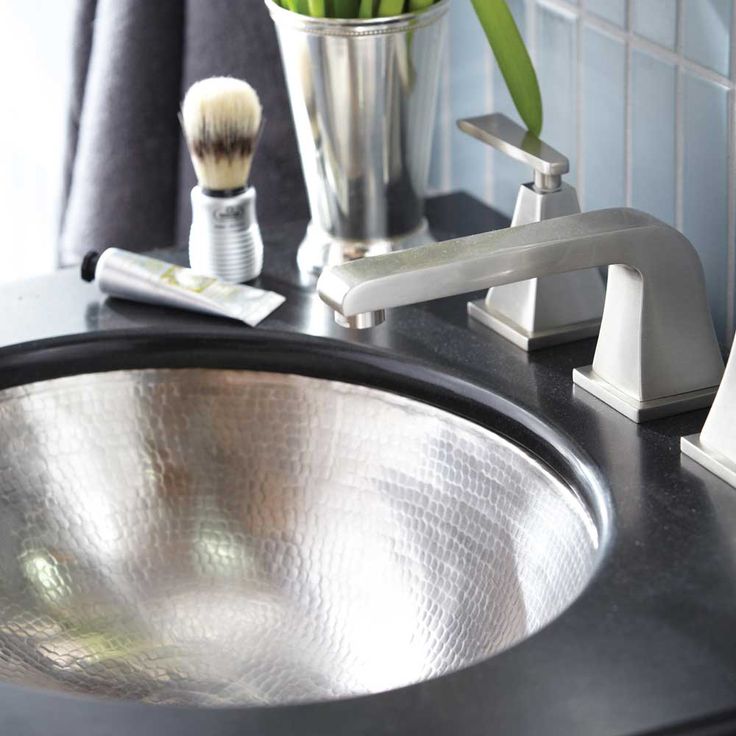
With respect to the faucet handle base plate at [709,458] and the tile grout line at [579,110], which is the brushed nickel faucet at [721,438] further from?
the tile grout line at [579,110]

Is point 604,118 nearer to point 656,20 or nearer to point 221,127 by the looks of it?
point 656,20

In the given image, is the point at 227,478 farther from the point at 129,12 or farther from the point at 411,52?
the point at 129,12

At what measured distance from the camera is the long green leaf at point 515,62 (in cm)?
77

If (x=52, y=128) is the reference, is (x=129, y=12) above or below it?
above

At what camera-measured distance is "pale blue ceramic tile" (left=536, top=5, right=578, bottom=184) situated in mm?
878

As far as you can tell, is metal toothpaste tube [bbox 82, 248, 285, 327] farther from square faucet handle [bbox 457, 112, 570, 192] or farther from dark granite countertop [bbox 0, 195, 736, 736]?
square faucet handle [bbox 457, 112, 570, 192]

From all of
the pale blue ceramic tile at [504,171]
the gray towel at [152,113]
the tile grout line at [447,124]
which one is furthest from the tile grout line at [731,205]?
the gray towel at [152,113]

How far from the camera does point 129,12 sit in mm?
1157

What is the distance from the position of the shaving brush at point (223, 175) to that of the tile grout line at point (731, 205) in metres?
0.28

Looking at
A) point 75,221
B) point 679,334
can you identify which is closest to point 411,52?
point 679,334

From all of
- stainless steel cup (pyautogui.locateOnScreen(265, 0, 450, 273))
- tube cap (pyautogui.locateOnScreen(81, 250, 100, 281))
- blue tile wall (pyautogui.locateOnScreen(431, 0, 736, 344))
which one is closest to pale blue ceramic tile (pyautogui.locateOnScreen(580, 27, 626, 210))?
blue tile wall (pyautogui.locateOnScreen(431, 0, 736, 344))

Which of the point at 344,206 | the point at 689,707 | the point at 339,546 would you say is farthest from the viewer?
the point at 344,206

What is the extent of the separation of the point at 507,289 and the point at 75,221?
0.60 metres

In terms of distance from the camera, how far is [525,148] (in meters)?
0.75
